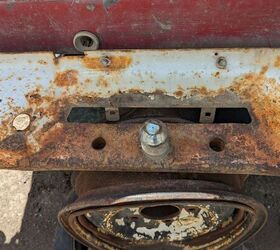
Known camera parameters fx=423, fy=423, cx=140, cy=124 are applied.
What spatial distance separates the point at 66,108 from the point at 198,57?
0.45m

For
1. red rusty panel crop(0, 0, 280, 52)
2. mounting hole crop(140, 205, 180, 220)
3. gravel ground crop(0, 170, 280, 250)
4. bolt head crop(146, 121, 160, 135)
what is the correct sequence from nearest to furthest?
bolt head crop(146, 121, 160, 135), red rusty panel crop(0, 0, 280, 52), mounting hole crop(140, 205, 180, 220), gravel ground crop(0, 170, 280, 250)

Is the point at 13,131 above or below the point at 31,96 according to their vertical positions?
below

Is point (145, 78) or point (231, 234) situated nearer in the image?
point (145, 78)

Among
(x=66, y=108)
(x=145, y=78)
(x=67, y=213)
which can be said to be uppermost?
(x=145, y=78)

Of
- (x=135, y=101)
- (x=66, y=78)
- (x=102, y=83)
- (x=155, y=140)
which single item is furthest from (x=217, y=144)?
(x=66, y=78)

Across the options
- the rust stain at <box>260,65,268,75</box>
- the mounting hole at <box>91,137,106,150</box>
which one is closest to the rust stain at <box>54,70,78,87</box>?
the mounting hole at <box>91,137,106,150</box>

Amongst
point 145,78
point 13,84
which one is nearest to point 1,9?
point 13,84

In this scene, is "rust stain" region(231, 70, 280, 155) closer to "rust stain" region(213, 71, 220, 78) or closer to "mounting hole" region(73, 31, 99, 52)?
"rust stain" region(213, 71, 220, 78)

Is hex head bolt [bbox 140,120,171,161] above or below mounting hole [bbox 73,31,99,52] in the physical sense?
below

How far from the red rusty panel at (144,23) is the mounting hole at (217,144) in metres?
0.35

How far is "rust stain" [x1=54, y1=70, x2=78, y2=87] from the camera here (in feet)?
4.52

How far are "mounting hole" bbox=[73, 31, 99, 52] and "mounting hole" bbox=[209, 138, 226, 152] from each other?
19.8 inches

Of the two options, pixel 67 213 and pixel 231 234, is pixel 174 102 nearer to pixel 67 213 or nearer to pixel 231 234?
pixel 67 213

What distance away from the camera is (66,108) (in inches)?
52.8
